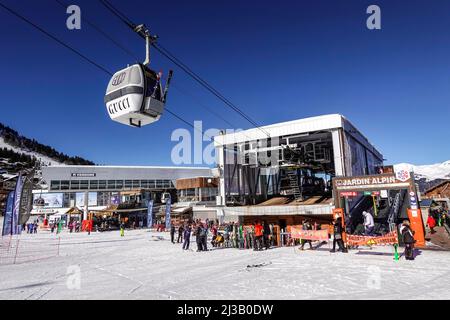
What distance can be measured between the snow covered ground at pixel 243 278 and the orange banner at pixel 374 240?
462 mm

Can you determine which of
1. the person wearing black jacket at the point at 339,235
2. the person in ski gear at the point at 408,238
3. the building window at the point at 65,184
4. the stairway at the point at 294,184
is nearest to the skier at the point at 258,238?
the person wearing black jacket at the point at 339,235

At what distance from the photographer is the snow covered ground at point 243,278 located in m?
7.07

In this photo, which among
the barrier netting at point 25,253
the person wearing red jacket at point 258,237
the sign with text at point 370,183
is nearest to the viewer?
the sign with text at point 370,183

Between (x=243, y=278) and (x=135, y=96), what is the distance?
608 cm

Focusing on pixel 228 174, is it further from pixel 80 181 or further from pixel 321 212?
pixel 80 181

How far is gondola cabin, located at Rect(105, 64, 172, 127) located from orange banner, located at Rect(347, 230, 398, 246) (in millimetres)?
10332

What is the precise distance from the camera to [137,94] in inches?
307

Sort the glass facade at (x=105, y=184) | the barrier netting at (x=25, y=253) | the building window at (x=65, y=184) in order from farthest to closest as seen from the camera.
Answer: the building window at (x=65, y=184) → the glass facade at (x=105, y=184) → the barrier netting at (x=25, y=253)

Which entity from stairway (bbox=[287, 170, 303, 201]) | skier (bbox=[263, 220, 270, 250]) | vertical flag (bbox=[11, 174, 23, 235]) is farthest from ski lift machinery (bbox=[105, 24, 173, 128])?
stairway (bbox=[287, 170, 303, 201])

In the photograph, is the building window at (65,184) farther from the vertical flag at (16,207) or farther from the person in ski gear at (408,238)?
the person in ski gear at (408,238)

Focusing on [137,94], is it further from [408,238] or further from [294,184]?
[294,184]

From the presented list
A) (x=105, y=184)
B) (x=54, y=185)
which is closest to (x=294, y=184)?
(x=105, y=184)

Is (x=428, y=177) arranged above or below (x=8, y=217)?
above

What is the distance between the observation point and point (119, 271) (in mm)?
10711
